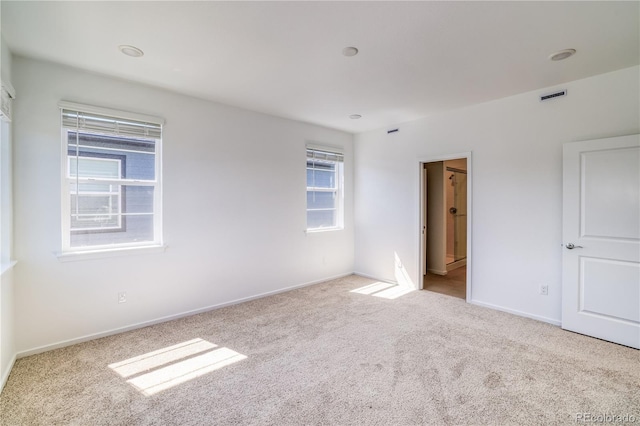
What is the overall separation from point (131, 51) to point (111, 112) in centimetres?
81

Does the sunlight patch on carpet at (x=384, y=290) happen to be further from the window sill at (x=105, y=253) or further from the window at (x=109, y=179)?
the window at (x=109, y=179)

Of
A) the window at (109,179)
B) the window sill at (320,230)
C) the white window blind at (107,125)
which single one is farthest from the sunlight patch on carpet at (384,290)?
the white window blind at (107,125)

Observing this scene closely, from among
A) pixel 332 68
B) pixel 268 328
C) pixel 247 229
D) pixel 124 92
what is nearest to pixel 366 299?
pixel 268 328

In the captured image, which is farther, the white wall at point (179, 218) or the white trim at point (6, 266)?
the white wall at point (179, 218)

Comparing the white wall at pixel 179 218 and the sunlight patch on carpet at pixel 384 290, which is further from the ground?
the white wall at pixel 179 218

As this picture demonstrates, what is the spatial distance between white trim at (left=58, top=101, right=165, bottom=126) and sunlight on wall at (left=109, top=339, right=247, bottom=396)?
7.78ft

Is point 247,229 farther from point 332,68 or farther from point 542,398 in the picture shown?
point 542,398

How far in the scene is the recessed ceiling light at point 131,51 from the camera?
8.03 feet

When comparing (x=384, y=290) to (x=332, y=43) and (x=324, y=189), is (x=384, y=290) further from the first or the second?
(x=332, y=43)

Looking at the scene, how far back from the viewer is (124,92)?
3104 millimetres

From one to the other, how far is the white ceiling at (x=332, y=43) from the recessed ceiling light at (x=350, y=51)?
47 millimetres

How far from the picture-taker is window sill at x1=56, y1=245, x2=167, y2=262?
9.19 ft

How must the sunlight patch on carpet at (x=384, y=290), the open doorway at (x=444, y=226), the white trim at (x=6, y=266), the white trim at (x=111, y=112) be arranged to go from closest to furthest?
1. the white trim at (x=6, y=266)
2. the white trim at (x=111, y=112)
3. the sunlight patch on carpet at (x=384, y=290)
4. the open doorway at (x=444, y=226)

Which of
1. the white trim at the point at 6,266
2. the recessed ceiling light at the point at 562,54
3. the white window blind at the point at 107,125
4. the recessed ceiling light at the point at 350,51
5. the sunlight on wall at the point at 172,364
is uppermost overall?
the recessed ceiling light at the point at 562,54
